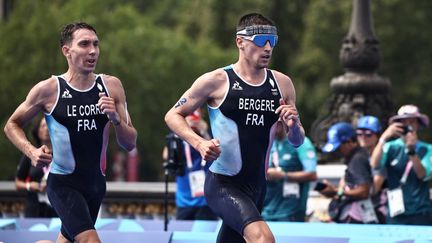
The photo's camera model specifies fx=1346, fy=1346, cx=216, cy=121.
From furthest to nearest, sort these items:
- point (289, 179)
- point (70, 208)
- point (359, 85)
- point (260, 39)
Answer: point (359, 85)
point (289, 179)
point (260, 39)
point (70, 208)

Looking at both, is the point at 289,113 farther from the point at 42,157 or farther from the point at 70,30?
the point at 70,30

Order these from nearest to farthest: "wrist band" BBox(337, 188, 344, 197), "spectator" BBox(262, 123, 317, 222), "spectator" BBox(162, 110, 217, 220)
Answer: "wrist band" BBox(337, 188, 344, 197) → "spectator" BBox(262, 123, 317, 222) → "spectator" BBox(162, 110, 217, 220)

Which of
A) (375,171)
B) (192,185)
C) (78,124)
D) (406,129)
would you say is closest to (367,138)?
(375,171)

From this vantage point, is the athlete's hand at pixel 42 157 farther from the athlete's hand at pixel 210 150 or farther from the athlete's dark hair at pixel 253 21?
the athlete's dark hair at pixel 253 21

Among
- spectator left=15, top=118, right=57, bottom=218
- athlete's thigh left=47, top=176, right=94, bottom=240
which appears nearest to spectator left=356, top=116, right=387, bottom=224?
spectator left=15, top=118, right=57, bottom=218

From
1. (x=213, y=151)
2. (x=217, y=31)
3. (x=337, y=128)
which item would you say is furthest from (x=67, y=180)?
(x=217, y=31)

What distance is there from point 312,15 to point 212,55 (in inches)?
157

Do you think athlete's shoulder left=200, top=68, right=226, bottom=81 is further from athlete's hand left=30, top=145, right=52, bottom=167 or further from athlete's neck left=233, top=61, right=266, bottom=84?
athlete's hand left=30, top=145, right=52, bottom=167

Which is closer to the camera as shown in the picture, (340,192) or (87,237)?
(87,237)

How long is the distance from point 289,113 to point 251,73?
0.67 m

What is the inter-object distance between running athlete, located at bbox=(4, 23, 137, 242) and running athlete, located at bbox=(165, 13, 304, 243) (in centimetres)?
57

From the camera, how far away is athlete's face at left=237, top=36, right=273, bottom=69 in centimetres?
1066

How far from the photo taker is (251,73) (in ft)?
35.2

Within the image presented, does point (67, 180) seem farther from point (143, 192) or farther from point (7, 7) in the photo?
point (7, 7)
